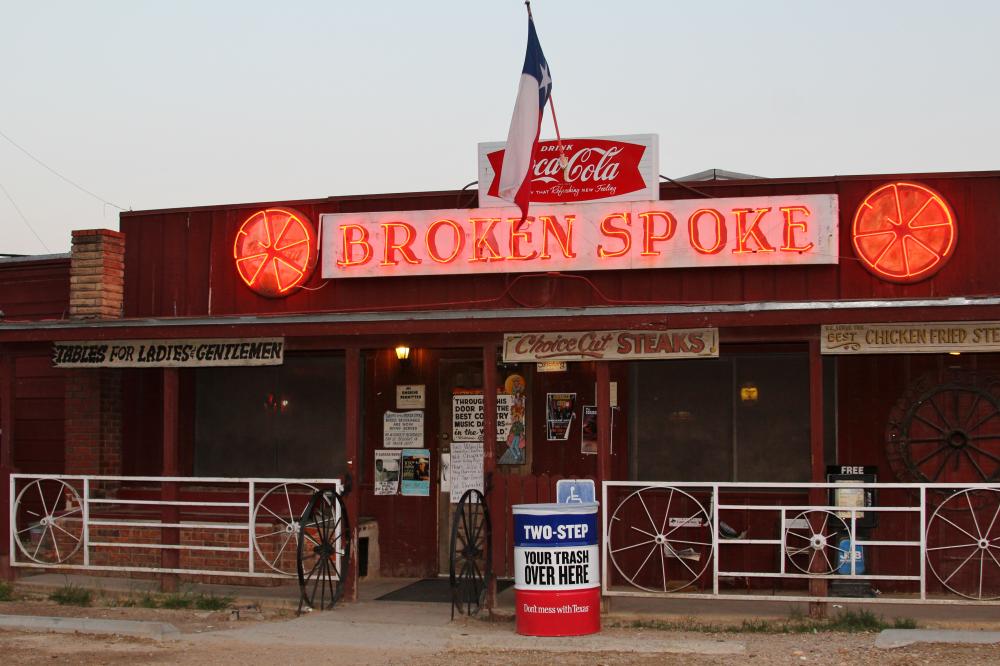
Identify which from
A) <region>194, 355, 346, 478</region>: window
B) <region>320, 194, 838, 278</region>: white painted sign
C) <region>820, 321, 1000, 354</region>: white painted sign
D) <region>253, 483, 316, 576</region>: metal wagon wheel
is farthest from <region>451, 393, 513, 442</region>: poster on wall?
<region>820, 321, 1000, 354</region>: white painted sign

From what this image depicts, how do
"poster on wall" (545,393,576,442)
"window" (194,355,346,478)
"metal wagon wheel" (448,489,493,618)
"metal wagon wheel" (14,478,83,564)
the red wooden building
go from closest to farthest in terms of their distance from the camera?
"metal wagon wheel" (448,489,493,618) → the red wooden building → "metal wagon wheel" (14,478,83,564) → "poster on wall" (545,393,576,442) → "window" (194,355,346,478)

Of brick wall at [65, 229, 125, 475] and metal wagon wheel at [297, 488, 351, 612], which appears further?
brick wall at [65, 229, 125, 475]

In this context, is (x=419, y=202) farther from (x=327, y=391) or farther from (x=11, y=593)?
(x=11, y=593)

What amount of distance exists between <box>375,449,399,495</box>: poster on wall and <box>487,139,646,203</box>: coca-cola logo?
356cm

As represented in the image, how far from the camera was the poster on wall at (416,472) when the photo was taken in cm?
1444

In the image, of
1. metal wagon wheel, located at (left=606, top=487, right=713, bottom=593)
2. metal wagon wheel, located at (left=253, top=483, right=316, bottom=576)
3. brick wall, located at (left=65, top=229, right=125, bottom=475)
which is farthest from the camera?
brick wall, located at (left=65, top=229, right=125, bottom=475)

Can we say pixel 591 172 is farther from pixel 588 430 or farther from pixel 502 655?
pixel 502 655

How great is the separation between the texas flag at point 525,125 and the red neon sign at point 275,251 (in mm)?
2690

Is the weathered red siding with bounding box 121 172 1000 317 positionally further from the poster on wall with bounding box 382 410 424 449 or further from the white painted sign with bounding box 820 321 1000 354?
the poster on wall with bounding box 382 410 424 449

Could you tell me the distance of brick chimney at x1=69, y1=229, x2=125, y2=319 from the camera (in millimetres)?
14156

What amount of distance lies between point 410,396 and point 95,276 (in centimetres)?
391

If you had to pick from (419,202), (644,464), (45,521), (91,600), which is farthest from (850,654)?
(45,521)

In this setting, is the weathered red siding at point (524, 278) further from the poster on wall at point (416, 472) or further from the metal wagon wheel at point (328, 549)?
the metal wagon wheel at point (328, 549)

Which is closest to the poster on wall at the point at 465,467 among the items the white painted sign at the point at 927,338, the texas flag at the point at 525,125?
the texas flag at the point at 525,125
